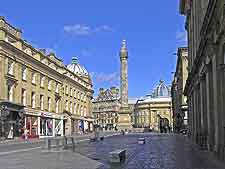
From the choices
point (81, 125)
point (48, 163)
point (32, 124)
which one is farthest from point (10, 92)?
point (81, 125)

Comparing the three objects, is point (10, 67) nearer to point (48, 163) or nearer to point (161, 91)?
point (48, 163)

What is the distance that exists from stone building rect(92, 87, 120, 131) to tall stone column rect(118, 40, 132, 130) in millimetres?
44903

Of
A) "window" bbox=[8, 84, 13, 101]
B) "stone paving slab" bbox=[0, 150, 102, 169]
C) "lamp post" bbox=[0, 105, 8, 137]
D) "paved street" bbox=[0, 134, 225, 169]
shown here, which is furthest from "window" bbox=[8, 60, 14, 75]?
"stone paving slab" bbox=[0, 150, 102, 169]

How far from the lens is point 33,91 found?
68.7 meters

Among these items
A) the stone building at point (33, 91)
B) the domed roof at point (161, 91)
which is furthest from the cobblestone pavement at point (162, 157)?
the domed roof at point (161, 91)

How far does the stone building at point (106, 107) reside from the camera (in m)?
164

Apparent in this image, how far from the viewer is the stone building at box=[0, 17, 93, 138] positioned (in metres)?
56.6

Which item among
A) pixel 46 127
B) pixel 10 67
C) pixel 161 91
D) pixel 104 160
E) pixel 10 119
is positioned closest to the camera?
pixel 104 160

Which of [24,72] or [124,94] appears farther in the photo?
[124,94]

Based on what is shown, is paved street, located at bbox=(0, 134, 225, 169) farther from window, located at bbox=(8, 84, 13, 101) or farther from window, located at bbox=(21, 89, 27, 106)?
window, located at bbox=(21, 89, 27, 106)

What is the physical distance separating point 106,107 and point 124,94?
68.7 m

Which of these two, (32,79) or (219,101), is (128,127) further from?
(219,101)

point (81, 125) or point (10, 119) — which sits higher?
point (10, 119)

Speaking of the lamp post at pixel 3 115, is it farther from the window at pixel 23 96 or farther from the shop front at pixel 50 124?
the shop front at pixel 50 124
